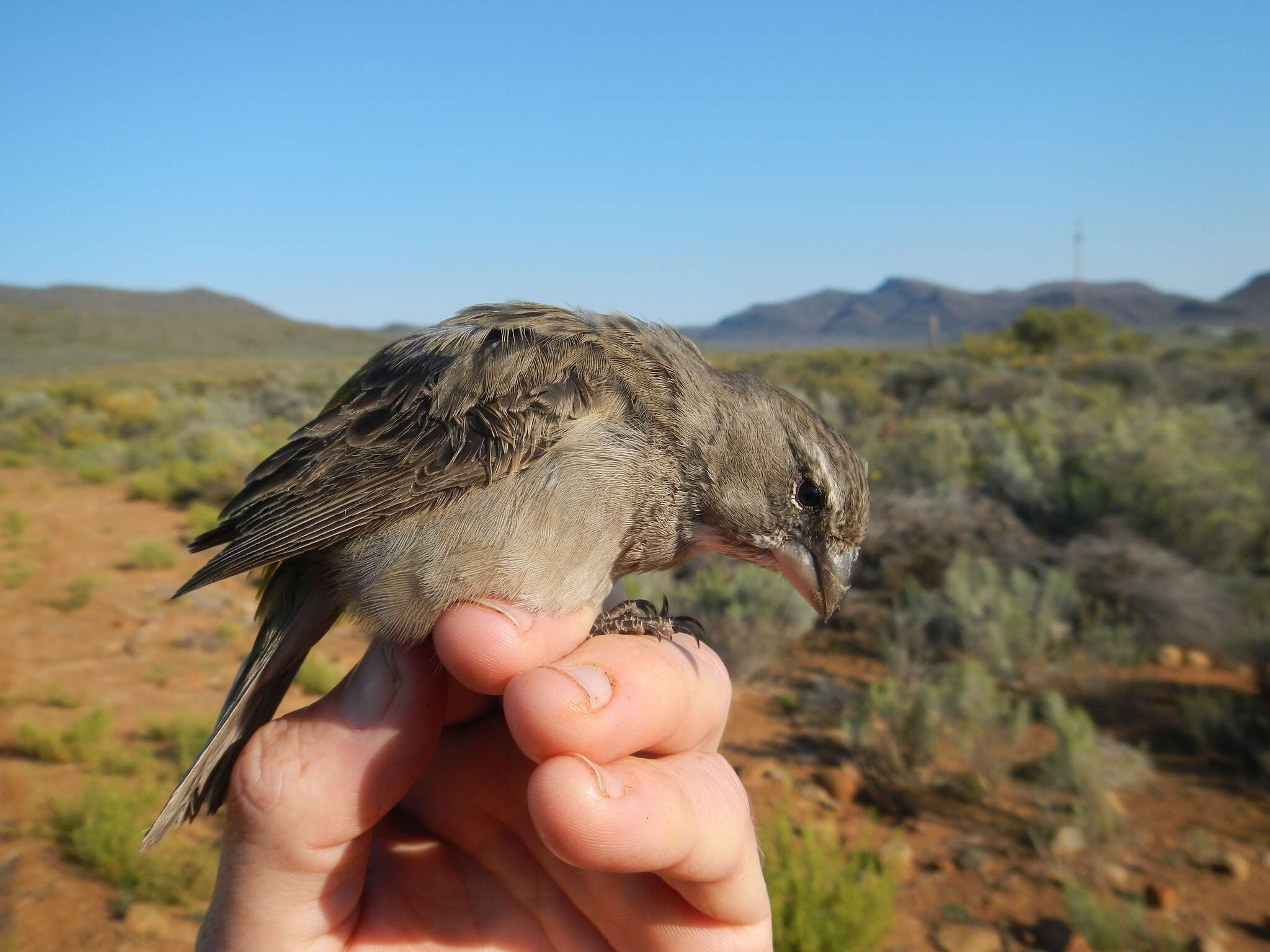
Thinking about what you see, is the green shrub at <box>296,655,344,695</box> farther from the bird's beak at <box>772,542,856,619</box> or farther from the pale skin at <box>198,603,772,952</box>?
the bird's beak at <box>772,542,856,619</box>

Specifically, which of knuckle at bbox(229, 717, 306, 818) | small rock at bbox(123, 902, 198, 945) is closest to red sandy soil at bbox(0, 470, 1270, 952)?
small rock at bbox(123, 902, 198, 945)

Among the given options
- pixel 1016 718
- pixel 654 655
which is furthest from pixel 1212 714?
pixel 654 655

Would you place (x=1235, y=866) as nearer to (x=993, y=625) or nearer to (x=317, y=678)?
(x=993, y=625)

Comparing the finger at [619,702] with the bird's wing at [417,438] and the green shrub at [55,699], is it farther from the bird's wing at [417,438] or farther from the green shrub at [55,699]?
the green shrub at [55,699]

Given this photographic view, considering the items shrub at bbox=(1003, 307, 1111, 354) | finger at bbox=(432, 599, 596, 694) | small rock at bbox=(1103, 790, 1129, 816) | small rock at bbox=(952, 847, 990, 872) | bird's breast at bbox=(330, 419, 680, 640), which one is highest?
shrub at bbox=(1003, 307, 1111, 354)

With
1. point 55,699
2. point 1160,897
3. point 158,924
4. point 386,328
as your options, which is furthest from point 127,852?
point 386,328

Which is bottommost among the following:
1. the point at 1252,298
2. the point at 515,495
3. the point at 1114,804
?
the point at 1114,804
